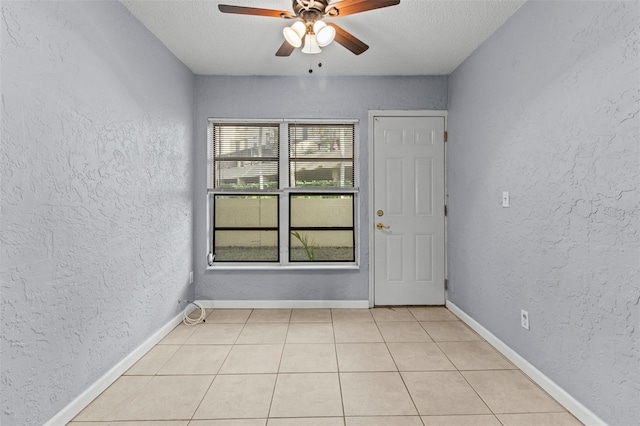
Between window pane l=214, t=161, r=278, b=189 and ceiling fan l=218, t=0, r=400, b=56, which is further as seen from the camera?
window pane l=214, t=161, r=278, b=189

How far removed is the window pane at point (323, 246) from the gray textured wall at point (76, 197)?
1.43 m

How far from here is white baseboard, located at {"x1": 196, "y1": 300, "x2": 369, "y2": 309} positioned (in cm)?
364

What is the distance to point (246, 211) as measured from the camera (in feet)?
12.4

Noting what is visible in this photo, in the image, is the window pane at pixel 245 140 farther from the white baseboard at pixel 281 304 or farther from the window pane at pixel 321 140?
the white baseboard at pixel 281 304

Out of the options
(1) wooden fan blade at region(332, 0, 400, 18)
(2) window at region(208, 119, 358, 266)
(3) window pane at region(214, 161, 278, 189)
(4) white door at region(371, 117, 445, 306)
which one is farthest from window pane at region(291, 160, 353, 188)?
(1) wooden fan blade at region(332, 0, 400, 18)

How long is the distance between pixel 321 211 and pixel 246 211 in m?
0.84

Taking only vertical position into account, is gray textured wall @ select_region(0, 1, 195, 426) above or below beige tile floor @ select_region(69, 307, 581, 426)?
above

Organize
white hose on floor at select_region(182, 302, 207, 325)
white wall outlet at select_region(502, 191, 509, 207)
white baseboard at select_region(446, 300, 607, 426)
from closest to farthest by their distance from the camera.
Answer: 1. white baseboard at select_region(446, 300, 607, 426)
2. white wall outlet at select_region(502, 191, 509, 207)
3. white hose on floor at select_region(182, 302, 207, 325)

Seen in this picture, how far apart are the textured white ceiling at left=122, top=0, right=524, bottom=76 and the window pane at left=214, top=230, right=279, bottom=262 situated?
1.73 meters

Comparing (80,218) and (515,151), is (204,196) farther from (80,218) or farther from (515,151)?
(515,151)

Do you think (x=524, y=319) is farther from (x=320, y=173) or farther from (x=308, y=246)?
(x=320, y=173)

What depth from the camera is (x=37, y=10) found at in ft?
5.33

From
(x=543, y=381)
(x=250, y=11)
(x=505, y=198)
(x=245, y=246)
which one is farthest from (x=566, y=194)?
(x=245, y=246)

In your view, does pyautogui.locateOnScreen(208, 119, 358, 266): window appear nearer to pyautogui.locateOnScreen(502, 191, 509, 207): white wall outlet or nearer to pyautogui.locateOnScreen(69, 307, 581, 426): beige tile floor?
pyautogui.locateOnScreen(69, 307, 581, 426): beige tile floor
